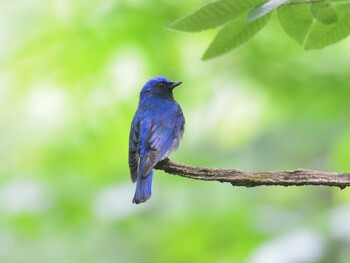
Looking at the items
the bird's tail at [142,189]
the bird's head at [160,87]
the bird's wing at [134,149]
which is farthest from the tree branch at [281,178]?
the bird's head at [160,87]

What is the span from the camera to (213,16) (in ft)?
8.68

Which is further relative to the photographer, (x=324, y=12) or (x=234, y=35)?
(x=234, y=35)

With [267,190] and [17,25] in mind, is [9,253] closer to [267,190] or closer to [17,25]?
[17,25]

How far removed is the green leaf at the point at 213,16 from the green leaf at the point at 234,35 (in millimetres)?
163

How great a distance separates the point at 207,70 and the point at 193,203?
4.80 ft

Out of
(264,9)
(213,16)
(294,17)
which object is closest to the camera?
(264,9)

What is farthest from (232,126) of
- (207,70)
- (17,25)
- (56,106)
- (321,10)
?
(321,10)

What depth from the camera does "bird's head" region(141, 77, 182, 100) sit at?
19.6ft

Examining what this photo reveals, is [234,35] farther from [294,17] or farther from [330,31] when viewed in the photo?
[330,31]

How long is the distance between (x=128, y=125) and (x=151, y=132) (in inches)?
57.7

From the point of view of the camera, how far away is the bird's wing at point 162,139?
4422 mm

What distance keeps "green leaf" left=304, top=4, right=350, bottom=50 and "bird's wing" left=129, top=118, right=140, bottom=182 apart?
1961mm

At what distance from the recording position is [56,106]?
6.58 m

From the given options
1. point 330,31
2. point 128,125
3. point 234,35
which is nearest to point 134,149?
point 128,125
